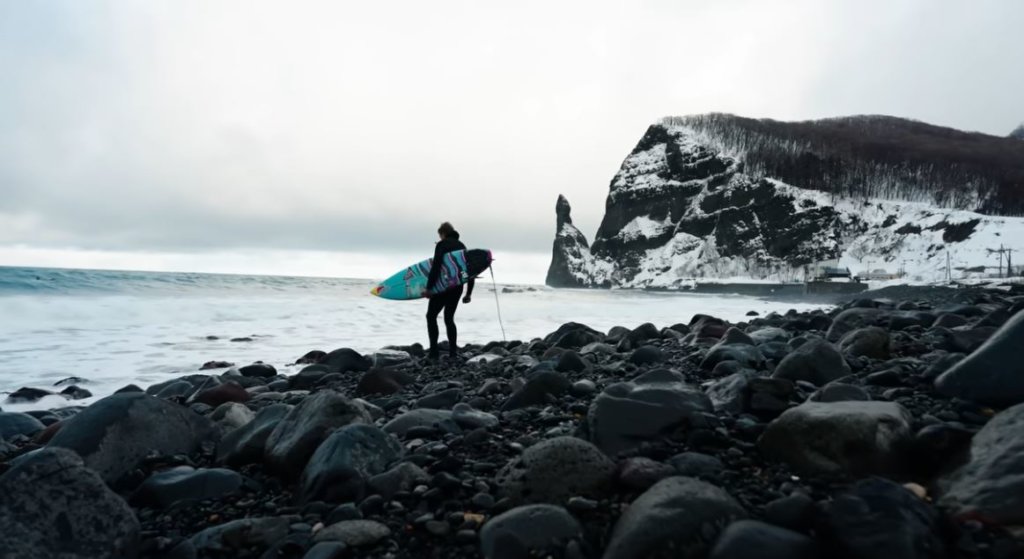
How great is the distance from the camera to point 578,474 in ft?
7.44

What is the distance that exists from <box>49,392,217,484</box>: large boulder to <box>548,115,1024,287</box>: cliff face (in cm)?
7043

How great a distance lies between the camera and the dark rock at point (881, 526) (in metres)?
1.57

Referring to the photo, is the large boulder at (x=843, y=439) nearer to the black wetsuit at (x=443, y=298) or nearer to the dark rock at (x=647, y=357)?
the dark rock at (x=647, y=357)

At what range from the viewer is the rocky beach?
1.76 m

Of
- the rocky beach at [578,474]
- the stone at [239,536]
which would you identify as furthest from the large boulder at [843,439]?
the stone at [239,536]

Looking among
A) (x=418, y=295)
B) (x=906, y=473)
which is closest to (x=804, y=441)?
(x=906, y=473)

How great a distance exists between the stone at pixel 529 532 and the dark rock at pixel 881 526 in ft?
2.67

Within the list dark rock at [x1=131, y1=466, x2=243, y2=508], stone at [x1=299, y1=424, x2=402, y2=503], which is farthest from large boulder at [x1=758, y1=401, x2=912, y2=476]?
dark rock at [x1=131, y1=466, x2=243, y2=508]

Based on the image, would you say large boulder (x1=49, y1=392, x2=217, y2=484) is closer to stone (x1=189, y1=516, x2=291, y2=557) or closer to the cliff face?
stone (x1=189, y1=516, x2=291, y2=557)

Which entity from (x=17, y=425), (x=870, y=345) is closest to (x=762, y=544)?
(x=870, y=345)

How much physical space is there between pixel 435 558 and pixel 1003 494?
6.28ft

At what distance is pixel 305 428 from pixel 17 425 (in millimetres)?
3195

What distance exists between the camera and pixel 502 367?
6.24 m

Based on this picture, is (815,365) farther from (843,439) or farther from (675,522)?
(675,522)
